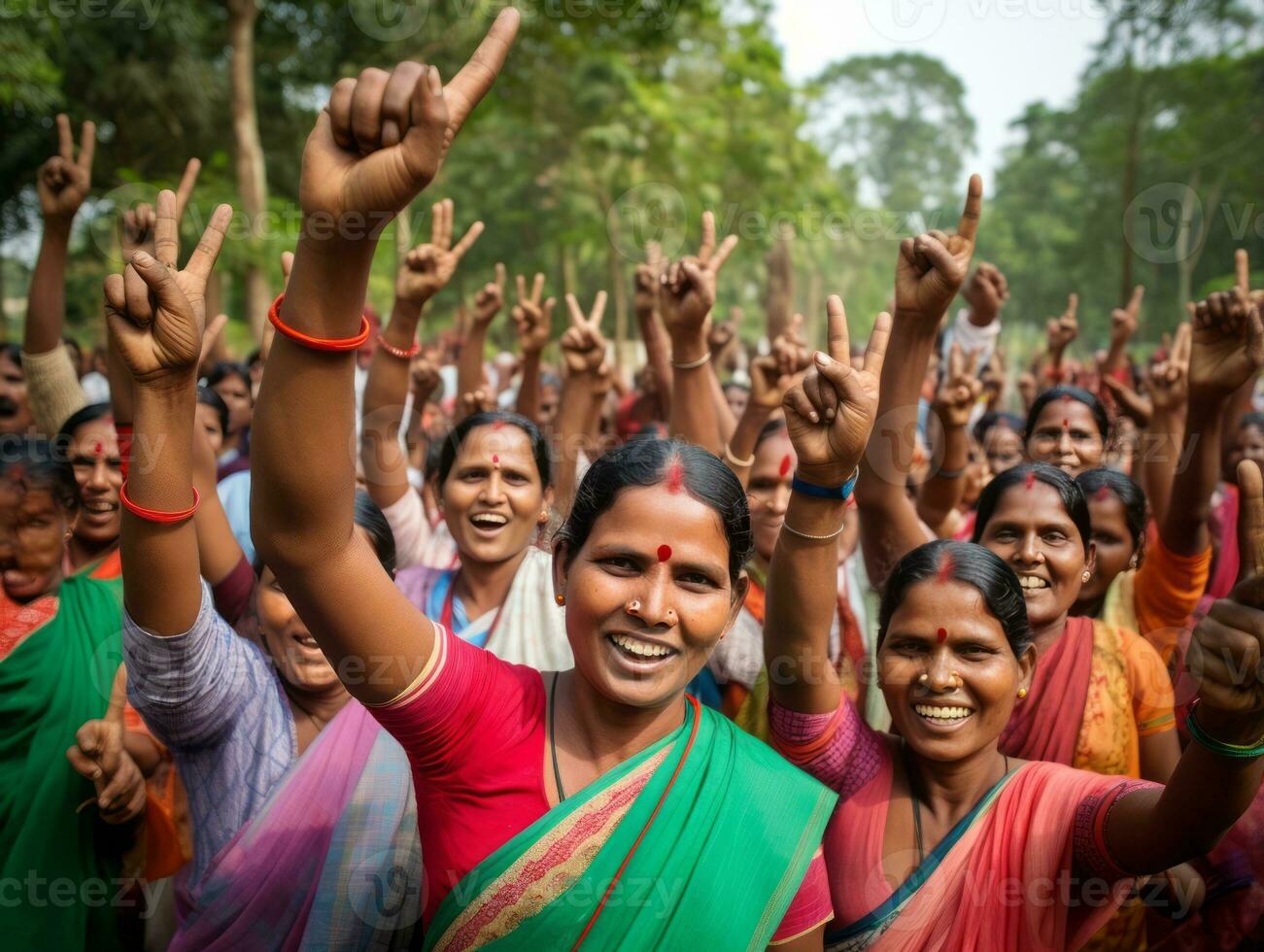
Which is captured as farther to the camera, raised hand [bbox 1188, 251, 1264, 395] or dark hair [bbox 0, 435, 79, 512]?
raised hand [bbox 1188, 251, 1264, 395]

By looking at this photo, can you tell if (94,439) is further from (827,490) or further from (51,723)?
(827,490)

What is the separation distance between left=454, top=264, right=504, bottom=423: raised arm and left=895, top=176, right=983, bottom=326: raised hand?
2529 millimetres

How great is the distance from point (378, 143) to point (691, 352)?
2.39m

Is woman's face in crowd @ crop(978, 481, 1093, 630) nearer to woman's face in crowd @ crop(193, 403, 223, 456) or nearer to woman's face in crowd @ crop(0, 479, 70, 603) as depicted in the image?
woman's face in crowd @ crop(0, 479, 70, 603)

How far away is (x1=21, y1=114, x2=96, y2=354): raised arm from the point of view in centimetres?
380

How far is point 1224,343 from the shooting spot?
324cm

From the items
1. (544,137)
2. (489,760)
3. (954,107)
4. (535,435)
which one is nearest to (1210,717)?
(489,760)

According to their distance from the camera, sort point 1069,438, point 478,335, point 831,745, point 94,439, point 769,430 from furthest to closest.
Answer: point 478,335 < point 1069,438 < point 769,430 < point 94,439 < point 831,745

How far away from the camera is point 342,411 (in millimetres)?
1410

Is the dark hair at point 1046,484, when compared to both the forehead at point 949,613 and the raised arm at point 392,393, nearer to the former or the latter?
the forehead at point 949,613

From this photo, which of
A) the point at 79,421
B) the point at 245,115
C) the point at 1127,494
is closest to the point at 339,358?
the point at 79,421

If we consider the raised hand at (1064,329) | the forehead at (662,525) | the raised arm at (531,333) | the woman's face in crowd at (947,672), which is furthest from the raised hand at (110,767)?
the raised hand at (1064,329)

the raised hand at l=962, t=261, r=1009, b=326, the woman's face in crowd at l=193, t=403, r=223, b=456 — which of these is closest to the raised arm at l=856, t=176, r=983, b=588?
the raised hand at l=962, t=261, r=1009, b=326

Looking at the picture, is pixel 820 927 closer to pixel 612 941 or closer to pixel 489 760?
pixel 612 941
